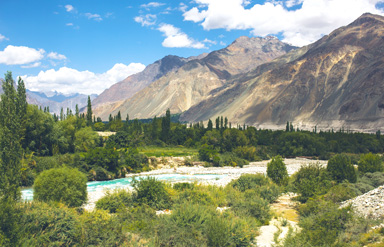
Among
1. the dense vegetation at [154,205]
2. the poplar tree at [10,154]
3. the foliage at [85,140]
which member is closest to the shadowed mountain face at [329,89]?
the foliage at [85,140]

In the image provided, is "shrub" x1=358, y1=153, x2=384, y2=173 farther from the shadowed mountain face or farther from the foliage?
the shadowed mountain face

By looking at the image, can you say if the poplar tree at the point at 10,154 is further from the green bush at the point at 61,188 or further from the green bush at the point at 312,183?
the green bush at the point at 312,183

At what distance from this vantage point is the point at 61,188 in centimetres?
1811

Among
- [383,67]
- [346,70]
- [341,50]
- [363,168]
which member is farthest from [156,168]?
[341,50]

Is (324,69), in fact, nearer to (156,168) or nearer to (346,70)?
(346,70)

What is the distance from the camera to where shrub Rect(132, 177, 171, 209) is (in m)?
17.5

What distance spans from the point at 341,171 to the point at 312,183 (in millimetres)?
4296

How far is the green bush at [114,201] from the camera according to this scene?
1692 centimetres

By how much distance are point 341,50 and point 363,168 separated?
150435 mm

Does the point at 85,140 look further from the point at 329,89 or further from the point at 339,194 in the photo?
the point at 329,89

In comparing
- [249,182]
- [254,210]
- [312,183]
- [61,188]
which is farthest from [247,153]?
[61,188]

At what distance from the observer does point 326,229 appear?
12.6 m

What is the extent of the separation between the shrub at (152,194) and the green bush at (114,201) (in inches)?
20.5

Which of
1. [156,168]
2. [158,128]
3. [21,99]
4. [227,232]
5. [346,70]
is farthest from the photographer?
[346,70]
